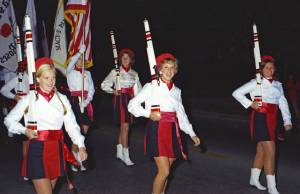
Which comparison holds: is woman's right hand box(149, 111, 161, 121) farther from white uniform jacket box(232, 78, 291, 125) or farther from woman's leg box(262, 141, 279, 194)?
woman's leg box(262, 141, 279, 194)

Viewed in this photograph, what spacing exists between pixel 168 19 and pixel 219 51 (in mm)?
5344

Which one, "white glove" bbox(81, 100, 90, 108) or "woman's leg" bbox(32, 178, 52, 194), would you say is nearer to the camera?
"woman's leg" bbox(32, 178, 52, 194)

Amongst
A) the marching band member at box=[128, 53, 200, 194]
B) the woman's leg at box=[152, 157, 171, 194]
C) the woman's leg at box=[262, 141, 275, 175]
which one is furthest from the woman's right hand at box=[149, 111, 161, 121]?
the woman's leg at box=[262, 141, 275, 175]

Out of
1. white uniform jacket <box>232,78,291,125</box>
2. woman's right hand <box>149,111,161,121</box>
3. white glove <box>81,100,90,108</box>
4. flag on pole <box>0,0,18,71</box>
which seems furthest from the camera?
flag on pole <box>0,0,18,71</box>

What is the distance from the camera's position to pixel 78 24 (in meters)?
8.52

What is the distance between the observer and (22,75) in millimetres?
7559

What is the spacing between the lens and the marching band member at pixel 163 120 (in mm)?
5445

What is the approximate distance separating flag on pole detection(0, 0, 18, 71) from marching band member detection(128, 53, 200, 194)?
16.3 feet

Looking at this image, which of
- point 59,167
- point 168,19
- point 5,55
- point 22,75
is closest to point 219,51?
point 168,19

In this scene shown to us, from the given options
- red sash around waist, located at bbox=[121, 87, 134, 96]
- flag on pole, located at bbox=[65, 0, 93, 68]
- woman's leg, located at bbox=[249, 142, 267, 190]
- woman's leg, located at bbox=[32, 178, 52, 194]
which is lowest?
woman's leg, located at bbox=[249, 142, 267, 190]

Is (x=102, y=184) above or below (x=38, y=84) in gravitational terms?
below

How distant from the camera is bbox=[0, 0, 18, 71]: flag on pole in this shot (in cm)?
975

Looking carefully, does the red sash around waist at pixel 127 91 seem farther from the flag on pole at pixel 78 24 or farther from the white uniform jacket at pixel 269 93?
the white uniform jacket at pixel 269 93

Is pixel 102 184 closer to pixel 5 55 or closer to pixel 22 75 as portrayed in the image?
pixel 22 75
